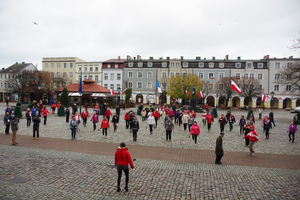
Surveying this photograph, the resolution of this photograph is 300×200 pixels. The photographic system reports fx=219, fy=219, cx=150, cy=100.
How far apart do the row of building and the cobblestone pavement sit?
160 feet

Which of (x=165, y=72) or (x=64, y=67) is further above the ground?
A: (x=64, y=67)

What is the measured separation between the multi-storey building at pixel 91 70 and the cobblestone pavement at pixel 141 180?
55.7 metres

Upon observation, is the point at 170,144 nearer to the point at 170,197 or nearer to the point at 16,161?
the point at 170,197

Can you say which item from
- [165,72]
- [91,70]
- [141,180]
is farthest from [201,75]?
[141,180]

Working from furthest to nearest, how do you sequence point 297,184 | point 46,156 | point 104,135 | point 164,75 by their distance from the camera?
point 164,75 < point 104,135 < point 46,156 < point 297,184

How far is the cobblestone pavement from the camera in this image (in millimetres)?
6293

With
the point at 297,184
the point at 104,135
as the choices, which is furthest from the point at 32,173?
the point at 297,184

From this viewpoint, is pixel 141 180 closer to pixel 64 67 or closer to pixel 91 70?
pixel 91 70

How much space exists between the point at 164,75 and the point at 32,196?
55971 mm

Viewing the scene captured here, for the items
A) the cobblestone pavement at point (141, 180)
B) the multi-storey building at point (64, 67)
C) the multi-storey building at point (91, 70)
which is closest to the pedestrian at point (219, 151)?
the cobblestone pavement at point (141, 180)

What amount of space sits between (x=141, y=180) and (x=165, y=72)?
54.6 metres

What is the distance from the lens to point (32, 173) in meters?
7.62

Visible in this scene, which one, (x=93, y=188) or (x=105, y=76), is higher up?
(x=105, y=76)

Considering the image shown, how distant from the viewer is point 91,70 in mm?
64312
